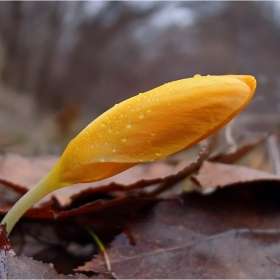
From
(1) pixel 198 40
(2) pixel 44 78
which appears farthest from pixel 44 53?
(1) pixel 198 40

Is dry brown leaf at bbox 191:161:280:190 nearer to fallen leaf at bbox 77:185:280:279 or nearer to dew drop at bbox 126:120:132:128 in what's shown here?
fallen leaf at bbox 77:185:280:279

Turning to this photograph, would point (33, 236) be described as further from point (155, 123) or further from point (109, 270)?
point (155, 123)

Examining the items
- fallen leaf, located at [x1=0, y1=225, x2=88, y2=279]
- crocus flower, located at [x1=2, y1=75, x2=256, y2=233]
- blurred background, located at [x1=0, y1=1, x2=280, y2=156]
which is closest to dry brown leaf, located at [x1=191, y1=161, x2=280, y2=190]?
crocus flower, located at [x1=2, y1=75, x2=256, y2=233]

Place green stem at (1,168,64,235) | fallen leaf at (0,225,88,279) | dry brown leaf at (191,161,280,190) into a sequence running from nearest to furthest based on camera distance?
fallen leaf at (0,225,88,279), green stem at (1,168,64,235), dry brown leaf at (191,161,280,190)

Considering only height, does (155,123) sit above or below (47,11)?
below

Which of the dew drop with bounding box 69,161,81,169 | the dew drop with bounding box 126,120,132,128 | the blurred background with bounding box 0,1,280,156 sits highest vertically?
the blurred background with bounding box 0,1,280,156

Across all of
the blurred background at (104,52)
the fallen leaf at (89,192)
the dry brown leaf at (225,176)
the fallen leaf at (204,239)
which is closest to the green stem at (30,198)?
the fallen leaf at (89,192)
